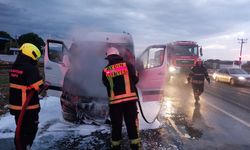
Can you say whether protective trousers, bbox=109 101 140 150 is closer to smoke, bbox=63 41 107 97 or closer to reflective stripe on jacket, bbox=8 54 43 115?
reflective stripe on jacket, bbox=8 54 43 115

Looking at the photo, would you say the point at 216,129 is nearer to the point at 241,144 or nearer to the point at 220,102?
the point at 241,144

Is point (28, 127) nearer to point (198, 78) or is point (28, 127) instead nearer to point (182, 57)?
point (198, 78)

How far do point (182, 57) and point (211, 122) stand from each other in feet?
51.0

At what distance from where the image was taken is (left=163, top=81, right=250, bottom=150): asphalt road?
673cm

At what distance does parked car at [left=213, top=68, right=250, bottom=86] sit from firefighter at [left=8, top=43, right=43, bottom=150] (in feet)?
63.8

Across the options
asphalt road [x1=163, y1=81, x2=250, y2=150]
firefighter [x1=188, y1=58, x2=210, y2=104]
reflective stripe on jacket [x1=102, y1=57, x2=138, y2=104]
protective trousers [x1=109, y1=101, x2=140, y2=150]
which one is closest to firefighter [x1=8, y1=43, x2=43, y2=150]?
reflective stripe on jacket [x1=102, y1=57, x2=138, y2=104]

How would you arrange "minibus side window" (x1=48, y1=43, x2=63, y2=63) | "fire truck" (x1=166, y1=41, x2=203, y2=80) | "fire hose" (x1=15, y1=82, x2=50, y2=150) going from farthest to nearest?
"fire truck" (x1=166, y1=41, x2=203, y2=80) → "minibus side window" (x1=48, y1=43, x2=63, y2=63) → "fire hose" (x1=15, y1=82, x2=50, y2=150)

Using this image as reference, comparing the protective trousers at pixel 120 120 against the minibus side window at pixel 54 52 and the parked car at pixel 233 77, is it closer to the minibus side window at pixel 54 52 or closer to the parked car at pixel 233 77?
the minibus side window at pixel 54 52

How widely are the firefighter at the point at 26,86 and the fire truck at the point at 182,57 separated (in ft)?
60.6

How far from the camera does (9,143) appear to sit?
20.1ft

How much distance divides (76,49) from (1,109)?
3.35m

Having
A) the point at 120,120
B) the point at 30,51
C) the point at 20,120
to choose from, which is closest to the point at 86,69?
the point at 120,120

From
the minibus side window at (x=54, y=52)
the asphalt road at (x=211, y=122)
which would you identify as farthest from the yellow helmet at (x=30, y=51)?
the asphalt road at (x=211, y=122)

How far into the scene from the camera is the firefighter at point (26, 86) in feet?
16.3
